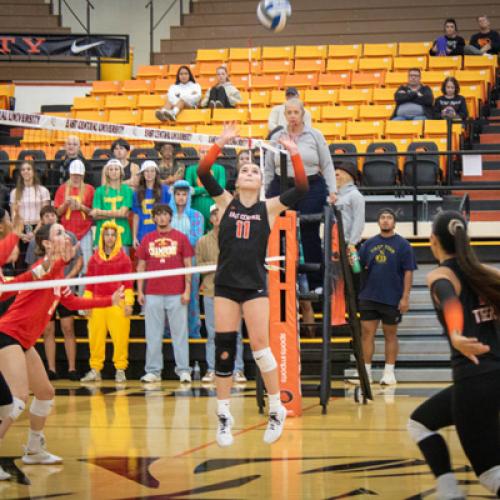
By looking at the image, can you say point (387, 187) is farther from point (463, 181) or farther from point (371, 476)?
point (371, 476)

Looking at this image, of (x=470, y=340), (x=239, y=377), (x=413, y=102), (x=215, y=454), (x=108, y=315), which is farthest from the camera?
(x=413, y=102)

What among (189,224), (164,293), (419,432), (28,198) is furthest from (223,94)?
(419,432)

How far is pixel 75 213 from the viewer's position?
43.8 feet

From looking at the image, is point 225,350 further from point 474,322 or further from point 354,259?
point 354,259

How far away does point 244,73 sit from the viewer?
826 inches

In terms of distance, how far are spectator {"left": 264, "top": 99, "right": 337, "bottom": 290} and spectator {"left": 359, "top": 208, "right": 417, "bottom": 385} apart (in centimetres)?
203

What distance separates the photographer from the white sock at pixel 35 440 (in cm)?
789

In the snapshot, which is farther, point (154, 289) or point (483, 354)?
point (154, 289)

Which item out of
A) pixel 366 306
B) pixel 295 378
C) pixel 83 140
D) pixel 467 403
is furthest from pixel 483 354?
pixel 83 140

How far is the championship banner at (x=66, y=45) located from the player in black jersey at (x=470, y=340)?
17.8 meters

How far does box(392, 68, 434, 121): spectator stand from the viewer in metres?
17.4

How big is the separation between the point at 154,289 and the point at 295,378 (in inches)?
137

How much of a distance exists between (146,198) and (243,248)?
6242 millimetres

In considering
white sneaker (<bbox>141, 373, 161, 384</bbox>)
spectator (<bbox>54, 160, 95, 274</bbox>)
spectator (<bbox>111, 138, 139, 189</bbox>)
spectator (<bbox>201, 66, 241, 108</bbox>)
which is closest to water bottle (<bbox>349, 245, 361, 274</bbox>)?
white sneaker (<bbox>141, 373, 161, 384</bbox>)
